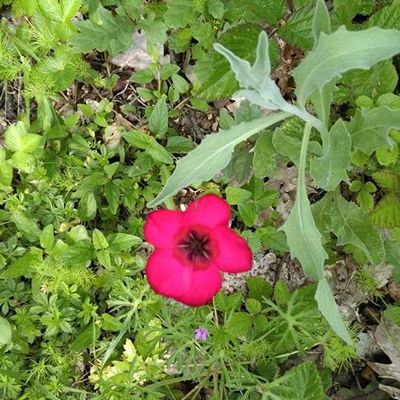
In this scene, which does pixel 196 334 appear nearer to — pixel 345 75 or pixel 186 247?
pixel 186 247

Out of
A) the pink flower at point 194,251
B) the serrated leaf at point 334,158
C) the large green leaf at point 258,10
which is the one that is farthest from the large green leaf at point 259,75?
the large green leaf at point 258,10

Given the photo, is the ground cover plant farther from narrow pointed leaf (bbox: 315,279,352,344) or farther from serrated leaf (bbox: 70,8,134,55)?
narrow pointed leaf (bbox: 315,279,352,344)

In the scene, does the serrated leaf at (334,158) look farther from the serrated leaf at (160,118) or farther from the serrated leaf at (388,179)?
the serrated leaf at (160,118)

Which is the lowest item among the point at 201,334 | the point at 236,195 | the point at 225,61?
the point at 201,334

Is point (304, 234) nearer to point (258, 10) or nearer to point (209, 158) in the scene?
point (209, 158)

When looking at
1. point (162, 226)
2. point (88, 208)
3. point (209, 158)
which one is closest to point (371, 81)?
point (209, 158)

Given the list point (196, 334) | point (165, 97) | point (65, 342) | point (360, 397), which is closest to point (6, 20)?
point (165, 97)
